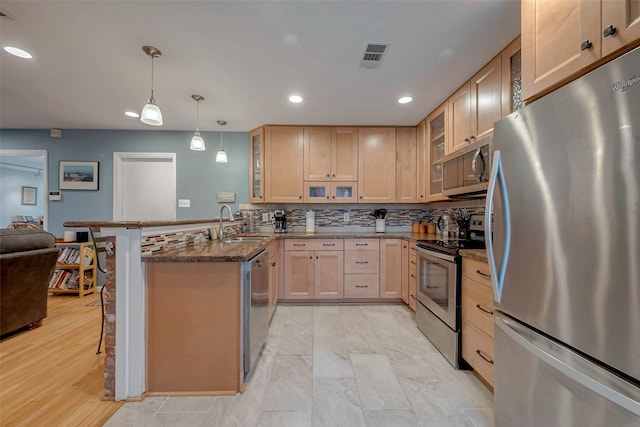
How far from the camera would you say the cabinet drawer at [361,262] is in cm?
322

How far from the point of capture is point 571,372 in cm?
87

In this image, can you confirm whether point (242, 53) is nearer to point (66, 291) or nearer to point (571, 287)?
point (571, 287)

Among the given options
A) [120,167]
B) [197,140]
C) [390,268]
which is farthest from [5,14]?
[390,268]

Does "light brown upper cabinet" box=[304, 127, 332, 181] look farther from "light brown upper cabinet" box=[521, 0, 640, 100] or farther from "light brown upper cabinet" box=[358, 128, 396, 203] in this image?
"light brown upper cabinet" box=[521, 0, 640, 100]

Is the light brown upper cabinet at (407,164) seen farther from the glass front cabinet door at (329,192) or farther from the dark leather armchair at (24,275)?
the dark leather armchair at (24,275)

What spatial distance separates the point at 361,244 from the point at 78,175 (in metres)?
4.18

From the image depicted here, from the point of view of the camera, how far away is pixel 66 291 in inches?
136

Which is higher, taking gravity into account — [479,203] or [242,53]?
[242,53]

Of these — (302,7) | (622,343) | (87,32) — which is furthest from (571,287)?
(87,32)

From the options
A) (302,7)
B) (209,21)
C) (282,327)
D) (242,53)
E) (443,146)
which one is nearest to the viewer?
(302,7)

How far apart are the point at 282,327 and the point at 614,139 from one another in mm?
2577

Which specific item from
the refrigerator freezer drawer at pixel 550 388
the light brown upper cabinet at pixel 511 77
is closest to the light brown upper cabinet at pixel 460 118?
the light brown upper cabinet at pixel 511 77

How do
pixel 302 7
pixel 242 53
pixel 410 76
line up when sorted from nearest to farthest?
pixel 302 7
pixel 242 53
pixel 410 76

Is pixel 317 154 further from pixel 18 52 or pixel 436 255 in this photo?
pixel 18 52
